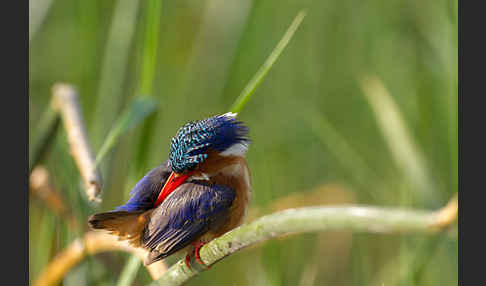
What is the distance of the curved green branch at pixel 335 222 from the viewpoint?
822mm

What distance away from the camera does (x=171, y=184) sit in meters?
1.58

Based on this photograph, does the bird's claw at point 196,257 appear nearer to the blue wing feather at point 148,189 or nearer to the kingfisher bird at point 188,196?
the kingfisher bird at point 188,196

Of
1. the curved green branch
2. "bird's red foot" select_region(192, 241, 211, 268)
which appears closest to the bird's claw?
"bird's red foot" select_region(192, 241, 211, 268)

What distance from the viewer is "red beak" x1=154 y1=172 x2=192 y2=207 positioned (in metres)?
1.56

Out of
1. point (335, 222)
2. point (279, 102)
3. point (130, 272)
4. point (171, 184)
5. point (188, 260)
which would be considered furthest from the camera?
point (279, 102)

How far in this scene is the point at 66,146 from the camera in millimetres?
1975

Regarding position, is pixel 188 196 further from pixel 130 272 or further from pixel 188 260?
pixel 130 272

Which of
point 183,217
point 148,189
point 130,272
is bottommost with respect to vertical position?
point 130,272

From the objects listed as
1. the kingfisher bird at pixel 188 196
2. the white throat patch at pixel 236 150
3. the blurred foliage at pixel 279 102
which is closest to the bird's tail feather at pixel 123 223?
the kingfisher bird at pixel 188 196

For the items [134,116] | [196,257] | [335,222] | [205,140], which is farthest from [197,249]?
[335,222]

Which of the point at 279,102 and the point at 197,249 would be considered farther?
the point at 279,102

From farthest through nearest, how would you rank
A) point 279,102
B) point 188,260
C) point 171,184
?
point 279,102 → point 171,184 → point 188,260

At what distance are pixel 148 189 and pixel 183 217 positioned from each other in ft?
0.41

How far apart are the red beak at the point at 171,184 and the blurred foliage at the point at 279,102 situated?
4.5 inches
